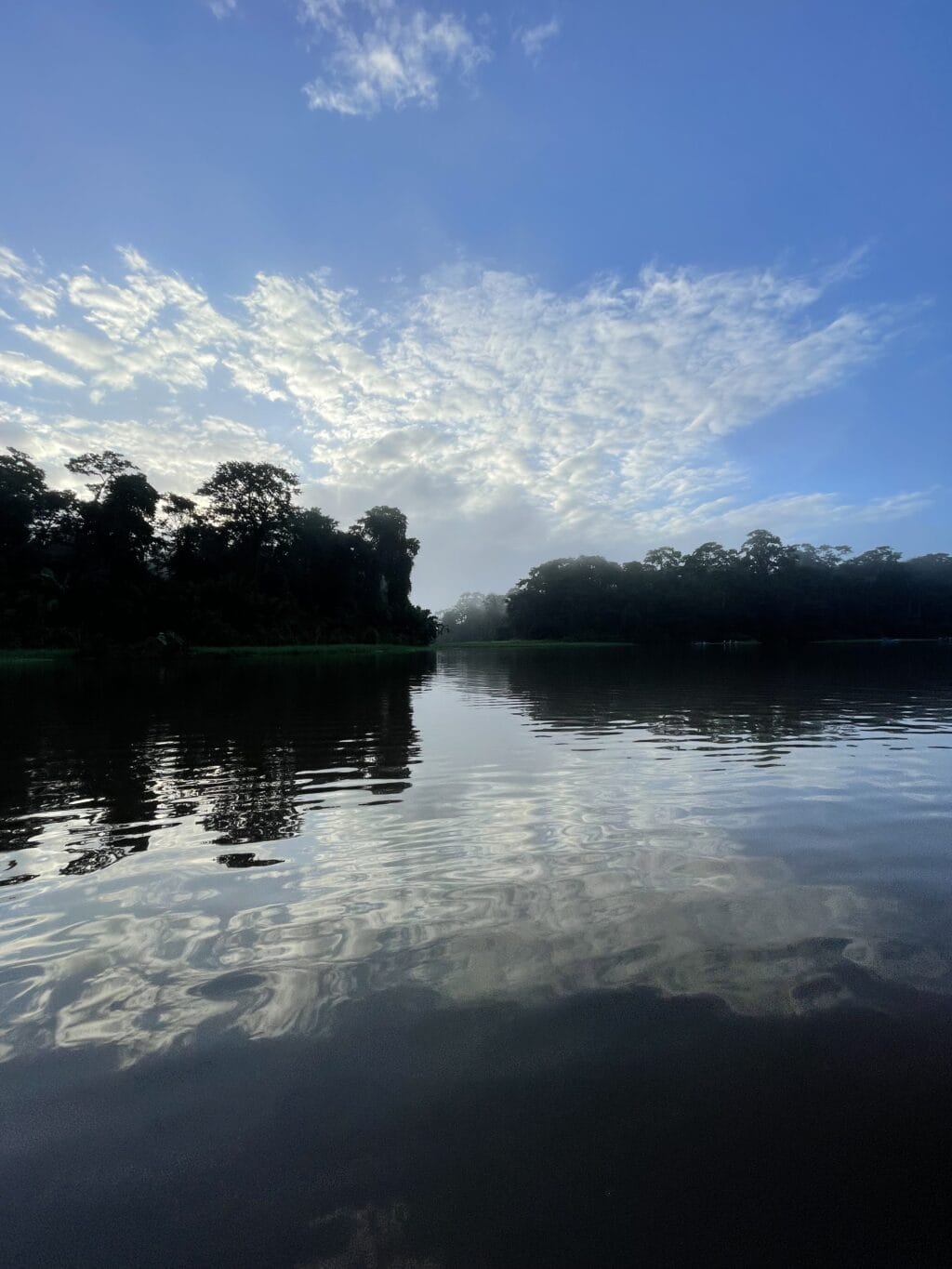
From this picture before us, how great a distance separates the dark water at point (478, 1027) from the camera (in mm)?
2586

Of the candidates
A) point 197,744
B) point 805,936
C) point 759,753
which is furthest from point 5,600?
point 805,936

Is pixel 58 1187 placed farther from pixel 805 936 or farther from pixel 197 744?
pixel 197 744

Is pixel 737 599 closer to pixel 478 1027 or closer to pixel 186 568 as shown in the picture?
pixel 186 568

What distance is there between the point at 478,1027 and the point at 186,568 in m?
80.8

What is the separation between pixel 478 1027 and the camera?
3836 mm

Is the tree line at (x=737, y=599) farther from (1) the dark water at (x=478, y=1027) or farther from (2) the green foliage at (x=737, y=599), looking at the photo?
(1) the dark water at (x=478, y=1027)

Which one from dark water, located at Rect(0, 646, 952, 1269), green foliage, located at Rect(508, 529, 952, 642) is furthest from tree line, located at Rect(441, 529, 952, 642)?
dark water, located at Rect(0, 646, 952, 1269)

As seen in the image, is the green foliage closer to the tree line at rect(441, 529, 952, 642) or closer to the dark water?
the tree line at rect(441, 529, 952, 642)

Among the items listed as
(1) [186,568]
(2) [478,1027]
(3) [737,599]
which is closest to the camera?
(2) [478,1027]

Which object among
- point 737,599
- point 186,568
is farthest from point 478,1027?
point 737,599

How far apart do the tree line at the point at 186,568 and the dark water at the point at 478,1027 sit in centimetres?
5770

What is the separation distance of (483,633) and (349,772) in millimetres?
171634

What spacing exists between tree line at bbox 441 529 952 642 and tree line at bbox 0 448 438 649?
50689mm

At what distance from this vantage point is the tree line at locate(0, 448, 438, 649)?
61500 millimetres
